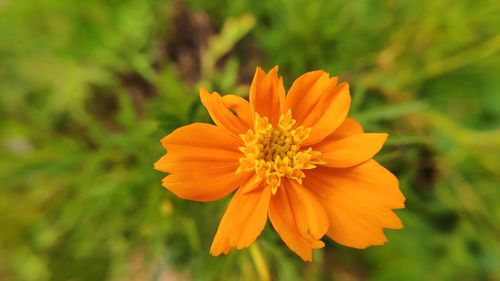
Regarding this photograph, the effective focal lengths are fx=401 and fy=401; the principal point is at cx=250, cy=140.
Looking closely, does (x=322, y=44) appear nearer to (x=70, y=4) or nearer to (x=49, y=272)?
(x=70, y=4)

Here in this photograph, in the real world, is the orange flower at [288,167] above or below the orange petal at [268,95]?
below

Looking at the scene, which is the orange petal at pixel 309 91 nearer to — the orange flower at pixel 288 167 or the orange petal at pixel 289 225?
the orange flower at pixel 288 167

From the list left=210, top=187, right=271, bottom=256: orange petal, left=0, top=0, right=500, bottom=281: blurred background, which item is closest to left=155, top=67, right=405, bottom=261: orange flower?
left=210, top=187, right=271, bottom=256: orange petal

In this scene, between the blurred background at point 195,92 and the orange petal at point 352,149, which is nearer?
the orange petal at point 352,149

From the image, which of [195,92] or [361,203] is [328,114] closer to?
[361,203]

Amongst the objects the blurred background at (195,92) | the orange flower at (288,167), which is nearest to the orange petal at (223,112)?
the orange flower at (288,167)

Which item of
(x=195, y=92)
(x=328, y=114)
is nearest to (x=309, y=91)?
(x=328, y=114)

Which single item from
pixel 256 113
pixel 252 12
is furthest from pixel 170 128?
pixel 252 12
